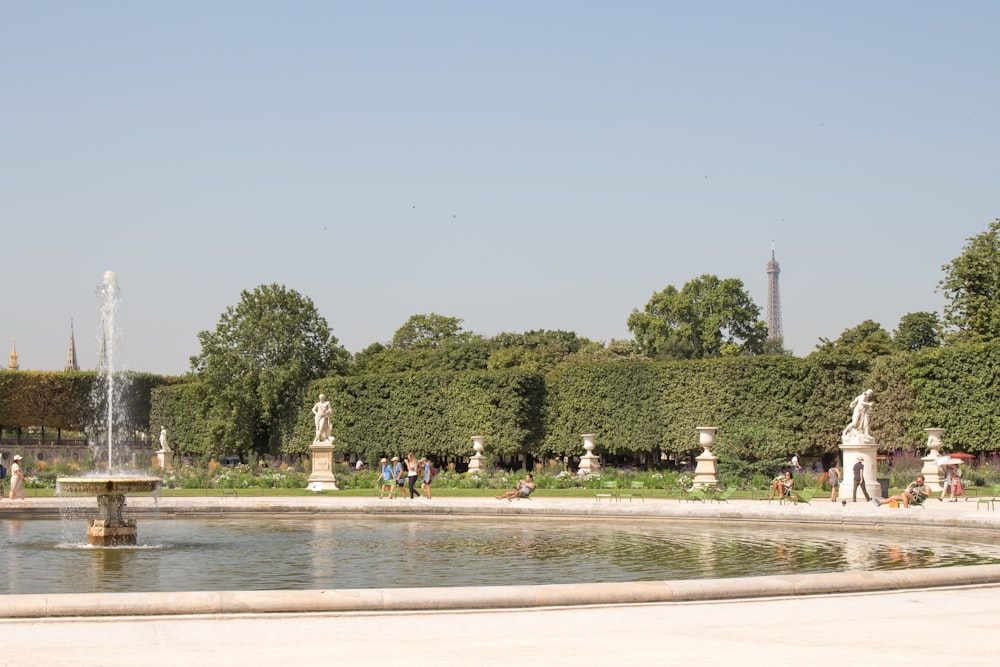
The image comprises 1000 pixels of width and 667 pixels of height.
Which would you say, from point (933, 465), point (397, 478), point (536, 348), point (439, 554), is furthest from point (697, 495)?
point (536, 348)

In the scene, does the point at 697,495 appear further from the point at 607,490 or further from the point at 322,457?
the point at 322,457

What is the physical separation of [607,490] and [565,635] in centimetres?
2151

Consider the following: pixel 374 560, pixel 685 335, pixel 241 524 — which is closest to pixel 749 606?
pixel 374 560

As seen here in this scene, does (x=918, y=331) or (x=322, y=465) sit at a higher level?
(x=918, y=331)

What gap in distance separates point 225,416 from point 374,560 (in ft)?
119

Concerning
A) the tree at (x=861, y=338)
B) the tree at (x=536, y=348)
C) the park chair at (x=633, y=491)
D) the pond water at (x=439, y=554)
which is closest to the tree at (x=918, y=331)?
the tree at (x=861, y=338)

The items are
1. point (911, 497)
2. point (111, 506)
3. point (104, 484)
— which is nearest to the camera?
point (104, 484)

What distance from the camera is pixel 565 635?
864 cm

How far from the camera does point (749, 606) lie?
9.97 meters

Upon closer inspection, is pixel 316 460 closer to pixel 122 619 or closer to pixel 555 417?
pixel 555 417

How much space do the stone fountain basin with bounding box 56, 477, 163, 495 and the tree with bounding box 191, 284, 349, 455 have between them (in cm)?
3267

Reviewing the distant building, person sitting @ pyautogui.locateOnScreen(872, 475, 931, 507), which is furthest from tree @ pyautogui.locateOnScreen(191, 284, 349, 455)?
the distant building

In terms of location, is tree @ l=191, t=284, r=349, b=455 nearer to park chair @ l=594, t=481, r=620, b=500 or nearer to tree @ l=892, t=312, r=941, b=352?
park chair @ l=594, t=481, r=620, b=500

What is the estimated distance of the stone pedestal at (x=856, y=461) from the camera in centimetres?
2536
